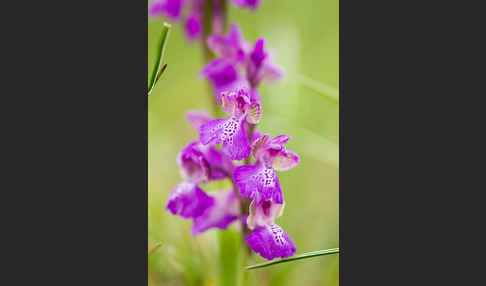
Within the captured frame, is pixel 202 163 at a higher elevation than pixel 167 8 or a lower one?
lower

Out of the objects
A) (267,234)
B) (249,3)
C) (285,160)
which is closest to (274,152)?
(285,160)

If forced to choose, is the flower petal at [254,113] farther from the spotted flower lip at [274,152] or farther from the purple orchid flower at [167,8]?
the purple orchid flower at [167,8]

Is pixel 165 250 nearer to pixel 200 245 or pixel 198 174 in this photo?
pixel 200 245

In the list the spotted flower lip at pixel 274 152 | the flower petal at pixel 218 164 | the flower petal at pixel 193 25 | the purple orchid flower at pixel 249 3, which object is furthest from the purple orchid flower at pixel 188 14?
the spotted flower lip at pixel 274 152

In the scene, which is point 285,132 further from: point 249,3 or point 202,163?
point 202,163

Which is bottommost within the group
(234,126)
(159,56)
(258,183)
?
(258,183)

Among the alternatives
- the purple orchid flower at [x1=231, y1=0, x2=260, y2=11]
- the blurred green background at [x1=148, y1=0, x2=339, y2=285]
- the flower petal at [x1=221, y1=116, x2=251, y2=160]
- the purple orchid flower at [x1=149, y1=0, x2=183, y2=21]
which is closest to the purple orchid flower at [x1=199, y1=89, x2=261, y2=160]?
the flower petal at [x1=221, y1=116, x2=251, y2=160]
